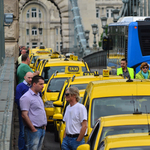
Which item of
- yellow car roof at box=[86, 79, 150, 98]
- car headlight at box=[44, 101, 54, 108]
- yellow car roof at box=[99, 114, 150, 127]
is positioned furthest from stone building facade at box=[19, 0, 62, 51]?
yellow car roof at box=[99, 114, 150, 127]

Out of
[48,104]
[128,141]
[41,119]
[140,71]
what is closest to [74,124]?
[41,119]

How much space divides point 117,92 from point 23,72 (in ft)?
12.4

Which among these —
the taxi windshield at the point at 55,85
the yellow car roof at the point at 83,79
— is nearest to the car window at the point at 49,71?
the taxi windshield at the point at 55,85

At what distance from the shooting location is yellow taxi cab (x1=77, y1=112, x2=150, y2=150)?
15.4 ft

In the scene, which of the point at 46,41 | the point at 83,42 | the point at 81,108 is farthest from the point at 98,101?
the point at 46,41

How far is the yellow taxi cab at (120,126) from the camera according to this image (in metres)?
4.70

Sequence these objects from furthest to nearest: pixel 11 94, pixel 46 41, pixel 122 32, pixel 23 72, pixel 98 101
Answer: pixel 46 41 < pixel 122 32 < pixel 23 72 < pixel 11 94 < pixel 98 101

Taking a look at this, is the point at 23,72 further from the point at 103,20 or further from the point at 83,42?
the point at 83,42

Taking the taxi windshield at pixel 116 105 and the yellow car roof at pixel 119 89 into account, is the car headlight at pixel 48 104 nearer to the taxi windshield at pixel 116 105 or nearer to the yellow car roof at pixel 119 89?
the yellow car roof at pixel 119 89

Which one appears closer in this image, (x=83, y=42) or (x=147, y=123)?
(x=147, y=123)

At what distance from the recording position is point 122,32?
18.8 metres

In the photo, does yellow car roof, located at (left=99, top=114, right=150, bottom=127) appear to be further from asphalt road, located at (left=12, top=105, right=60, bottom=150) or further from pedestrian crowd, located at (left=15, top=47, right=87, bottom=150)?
asphalt road, located at (left=12, top=105, right=60, bottom=150)

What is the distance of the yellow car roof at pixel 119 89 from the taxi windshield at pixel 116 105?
78 millimetres

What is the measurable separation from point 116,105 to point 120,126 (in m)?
1.92
